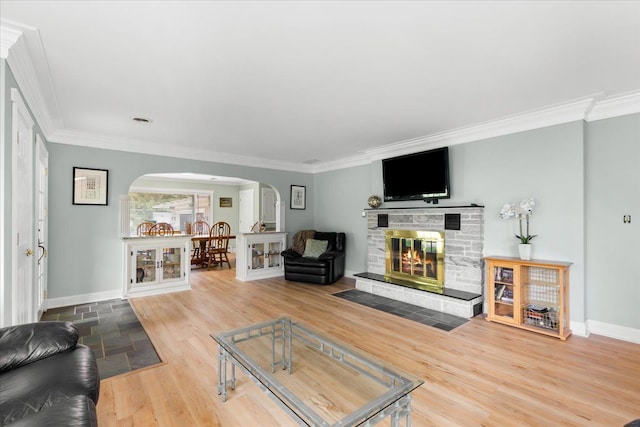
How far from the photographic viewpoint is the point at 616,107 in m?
3.09

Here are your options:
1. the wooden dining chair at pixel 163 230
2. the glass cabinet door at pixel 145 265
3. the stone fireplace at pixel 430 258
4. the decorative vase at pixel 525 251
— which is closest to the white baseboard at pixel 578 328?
the decorative vase at pixel 525 251

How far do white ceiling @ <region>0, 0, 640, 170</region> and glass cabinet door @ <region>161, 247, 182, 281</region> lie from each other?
2.08 metres

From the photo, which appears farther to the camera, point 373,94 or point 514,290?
point 514,290

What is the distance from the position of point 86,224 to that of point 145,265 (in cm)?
100

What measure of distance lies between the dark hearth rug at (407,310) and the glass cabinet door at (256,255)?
75.9 inches

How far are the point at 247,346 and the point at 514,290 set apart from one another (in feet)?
9.70

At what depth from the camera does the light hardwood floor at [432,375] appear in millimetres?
1908

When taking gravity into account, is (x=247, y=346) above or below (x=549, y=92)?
below

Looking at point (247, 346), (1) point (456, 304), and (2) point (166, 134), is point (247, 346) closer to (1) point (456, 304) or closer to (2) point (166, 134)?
(1) point (456, 304)

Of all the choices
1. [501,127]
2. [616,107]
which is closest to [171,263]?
[501,127]

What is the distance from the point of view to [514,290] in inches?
134

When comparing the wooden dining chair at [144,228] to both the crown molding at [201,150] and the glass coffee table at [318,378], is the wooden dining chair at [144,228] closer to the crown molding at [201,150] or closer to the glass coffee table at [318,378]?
the crown molding at [201,150]

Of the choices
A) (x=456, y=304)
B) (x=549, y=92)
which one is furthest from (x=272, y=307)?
(x=549, y=92)

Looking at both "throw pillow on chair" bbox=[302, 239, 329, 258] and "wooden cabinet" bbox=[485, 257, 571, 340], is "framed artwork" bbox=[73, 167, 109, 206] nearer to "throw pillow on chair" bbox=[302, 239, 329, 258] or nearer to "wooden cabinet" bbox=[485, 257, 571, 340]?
"throw pillow on chair" bbox=[302, 239, 329, 258]
